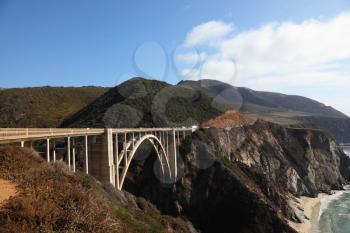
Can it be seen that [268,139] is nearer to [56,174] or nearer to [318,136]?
Result: [318,136]

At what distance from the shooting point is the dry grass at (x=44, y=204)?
9.88m

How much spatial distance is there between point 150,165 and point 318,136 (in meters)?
64.3

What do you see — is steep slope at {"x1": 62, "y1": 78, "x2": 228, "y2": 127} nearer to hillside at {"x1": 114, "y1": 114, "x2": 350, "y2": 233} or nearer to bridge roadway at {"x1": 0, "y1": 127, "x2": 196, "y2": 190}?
hillside at {"x1": 114, "y1": 114, "x2": 350, "y2": 233}

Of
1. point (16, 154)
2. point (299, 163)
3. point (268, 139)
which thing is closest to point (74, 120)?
point (268, 139)

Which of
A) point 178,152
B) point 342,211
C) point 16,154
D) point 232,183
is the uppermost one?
point 16,154

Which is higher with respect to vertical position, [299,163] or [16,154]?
[16,154]

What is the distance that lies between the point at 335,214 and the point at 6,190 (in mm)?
60622

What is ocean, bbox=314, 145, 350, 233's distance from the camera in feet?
170

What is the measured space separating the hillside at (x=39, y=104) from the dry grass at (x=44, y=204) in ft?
238

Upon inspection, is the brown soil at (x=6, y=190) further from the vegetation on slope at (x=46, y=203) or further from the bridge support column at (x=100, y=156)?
the bridge support column at (x=100, y=156)

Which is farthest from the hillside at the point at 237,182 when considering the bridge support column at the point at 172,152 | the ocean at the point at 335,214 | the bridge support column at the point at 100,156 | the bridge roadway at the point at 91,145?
the bridge support column at the point at 100,156

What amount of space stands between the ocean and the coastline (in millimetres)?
745

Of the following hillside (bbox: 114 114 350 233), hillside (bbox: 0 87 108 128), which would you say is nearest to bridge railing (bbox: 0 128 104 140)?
hillside (bbox: 114 114 350 233)

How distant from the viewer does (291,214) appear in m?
58.8
